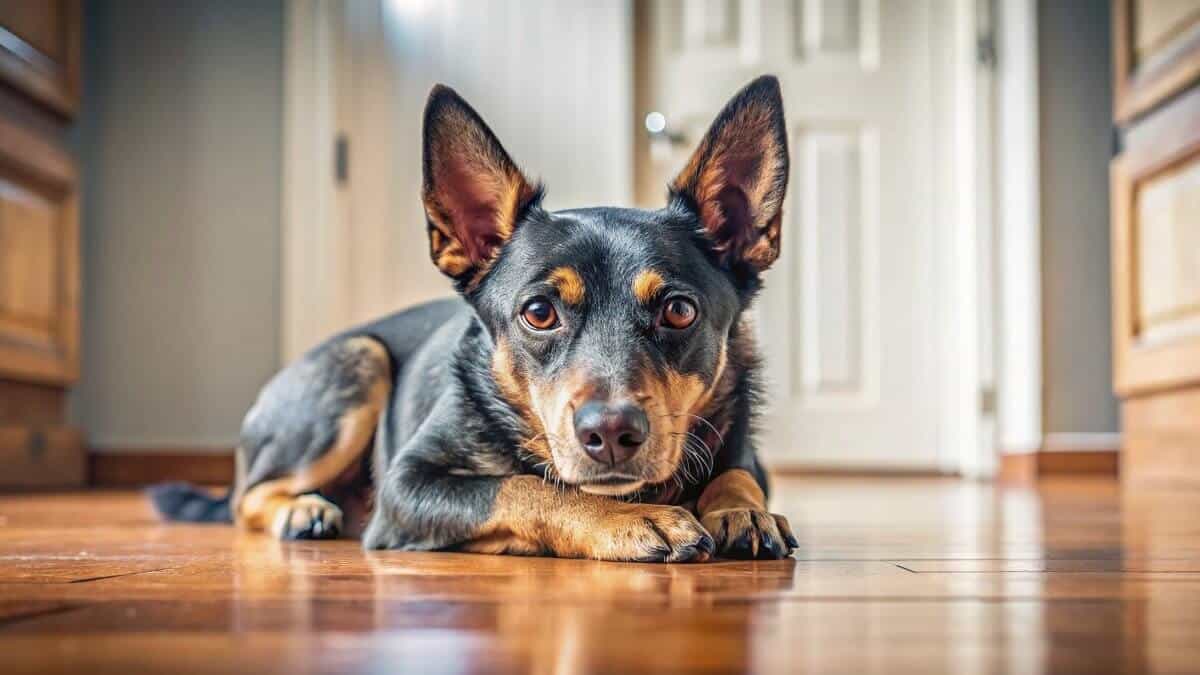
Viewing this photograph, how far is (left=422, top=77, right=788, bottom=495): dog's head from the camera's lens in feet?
5.85

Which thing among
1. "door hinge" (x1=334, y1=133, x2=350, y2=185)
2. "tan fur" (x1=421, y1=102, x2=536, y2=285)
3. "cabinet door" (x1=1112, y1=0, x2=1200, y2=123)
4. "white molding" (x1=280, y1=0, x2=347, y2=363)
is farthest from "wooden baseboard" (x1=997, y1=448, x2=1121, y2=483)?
"tan fur" (x1=421, y1=102, x2=536, y2=285)

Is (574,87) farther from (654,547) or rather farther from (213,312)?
(654,547)

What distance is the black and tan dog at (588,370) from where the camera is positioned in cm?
179

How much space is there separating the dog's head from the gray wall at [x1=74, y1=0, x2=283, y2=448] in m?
3.62

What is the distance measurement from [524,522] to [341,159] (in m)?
4.00

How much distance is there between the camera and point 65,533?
2549mm

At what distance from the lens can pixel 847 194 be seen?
5961mm

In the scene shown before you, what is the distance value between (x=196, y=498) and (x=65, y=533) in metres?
0.53

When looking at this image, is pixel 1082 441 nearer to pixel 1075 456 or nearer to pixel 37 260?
pixel 1075 456

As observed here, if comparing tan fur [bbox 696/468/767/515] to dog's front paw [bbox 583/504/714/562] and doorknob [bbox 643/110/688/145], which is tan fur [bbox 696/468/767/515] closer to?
dog's front paw [bbox 583/504/714/562]

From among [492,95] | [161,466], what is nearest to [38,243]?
[161,466]

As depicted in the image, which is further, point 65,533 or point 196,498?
point 196,498

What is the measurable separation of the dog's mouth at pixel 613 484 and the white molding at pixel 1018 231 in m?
4.24

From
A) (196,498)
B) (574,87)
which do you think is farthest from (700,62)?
(196,498)
